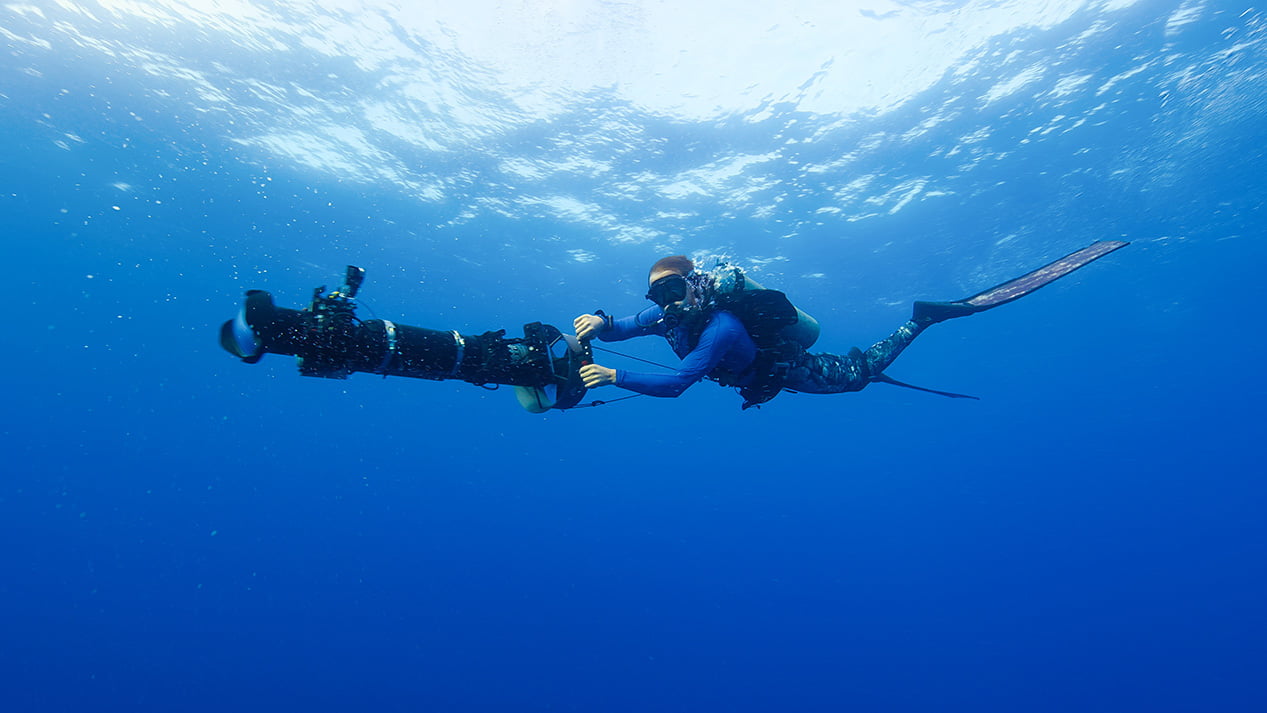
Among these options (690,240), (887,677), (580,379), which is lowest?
(887,677)

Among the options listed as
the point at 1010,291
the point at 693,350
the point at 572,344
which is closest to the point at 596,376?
the point at 572,344

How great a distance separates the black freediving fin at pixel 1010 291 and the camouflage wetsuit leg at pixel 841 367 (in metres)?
0.28

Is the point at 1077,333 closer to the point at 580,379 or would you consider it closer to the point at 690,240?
the point at 690,240

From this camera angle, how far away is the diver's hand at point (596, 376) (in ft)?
14.0

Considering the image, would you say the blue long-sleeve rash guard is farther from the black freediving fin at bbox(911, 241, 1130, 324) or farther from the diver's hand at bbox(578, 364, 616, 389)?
the black freediving fin at bbox(911, 241, 1130, 324)

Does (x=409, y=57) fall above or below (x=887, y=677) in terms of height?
above

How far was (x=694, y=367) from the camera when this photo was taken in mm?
4695

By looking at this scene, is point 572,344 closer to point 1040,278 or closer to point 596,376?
point 596,376

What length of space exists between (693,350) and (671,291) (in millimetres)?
623

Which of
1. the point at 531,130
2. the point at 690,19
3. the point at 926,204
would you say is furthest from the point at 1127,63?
the point at 531,130

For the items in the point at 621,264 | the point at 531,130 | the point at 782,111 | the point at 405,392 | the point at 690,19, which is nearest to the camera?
the point at 690,19

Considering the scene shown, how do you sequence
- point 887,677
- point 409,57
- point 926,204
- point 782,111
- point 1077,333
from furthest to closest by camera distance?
point 1077,333
point 887,677
point 926,204
point 782,111
point 409,57

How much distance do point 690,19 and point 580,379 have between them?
427 inches

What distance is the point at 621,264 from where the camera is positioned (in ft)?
81.4
